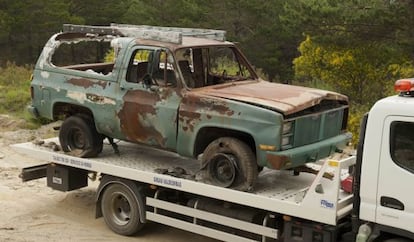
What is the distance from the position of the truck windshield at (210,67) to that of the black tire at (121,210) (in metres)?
1.64

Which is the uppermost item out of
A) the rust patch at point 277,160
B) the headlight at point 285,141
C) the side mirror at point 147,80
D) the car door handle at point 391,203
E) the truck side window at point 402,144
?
the side mirror at point 147,80

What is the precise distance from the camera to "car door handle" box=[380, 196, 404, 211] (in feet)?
17.7

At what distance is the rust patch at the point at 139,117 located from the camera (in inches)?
296

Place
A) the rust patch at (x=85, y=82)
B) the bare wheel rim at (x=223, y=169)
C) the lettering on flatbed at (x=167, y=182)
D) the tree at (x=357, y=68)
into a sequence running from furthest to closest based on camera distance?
the tree at (x=357, y=68)
the rust patch at (x=85, y=82)
the lettering on flatbed at (x=167, y=182)
the bare wheel rim at (x=223, y=169)

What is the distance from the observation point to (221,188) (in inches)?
265

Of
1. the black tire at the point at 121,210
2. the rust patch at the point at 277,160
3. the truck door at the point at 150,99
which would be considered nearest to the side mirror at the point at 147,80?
the truck door at the point at 150,99

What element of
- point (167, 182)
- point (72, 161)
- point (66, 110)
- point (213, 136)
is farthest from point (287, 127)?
point (66, 110)

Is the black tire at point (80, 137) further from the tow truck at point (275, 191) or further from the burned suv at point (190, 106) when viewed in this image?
the tow truck at point (275, 191)

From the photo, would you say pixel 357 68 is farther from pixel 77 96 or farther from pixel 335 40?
pixel 77 96

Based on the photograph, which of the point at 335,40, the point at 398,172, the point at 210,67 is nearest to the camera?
the point at 398,172

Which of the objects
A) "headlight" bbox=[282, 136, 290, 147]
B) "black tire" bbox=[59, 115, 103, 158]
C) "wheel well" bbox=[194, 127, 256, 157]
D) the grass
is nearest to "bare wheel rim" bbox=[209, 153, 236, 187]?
"wheel well" bbox=[194, 127, 256, 157]

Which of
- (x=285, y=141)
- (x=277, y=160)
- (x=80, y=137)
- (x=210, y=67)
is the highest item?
(x=210, y=67)

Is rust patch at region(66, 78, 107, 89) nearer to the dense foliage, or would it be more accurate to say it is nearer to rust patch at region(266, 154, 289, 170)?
rust patch at region(266, 154, 289, 170)

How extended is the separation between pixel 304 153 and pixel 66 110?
364cm
